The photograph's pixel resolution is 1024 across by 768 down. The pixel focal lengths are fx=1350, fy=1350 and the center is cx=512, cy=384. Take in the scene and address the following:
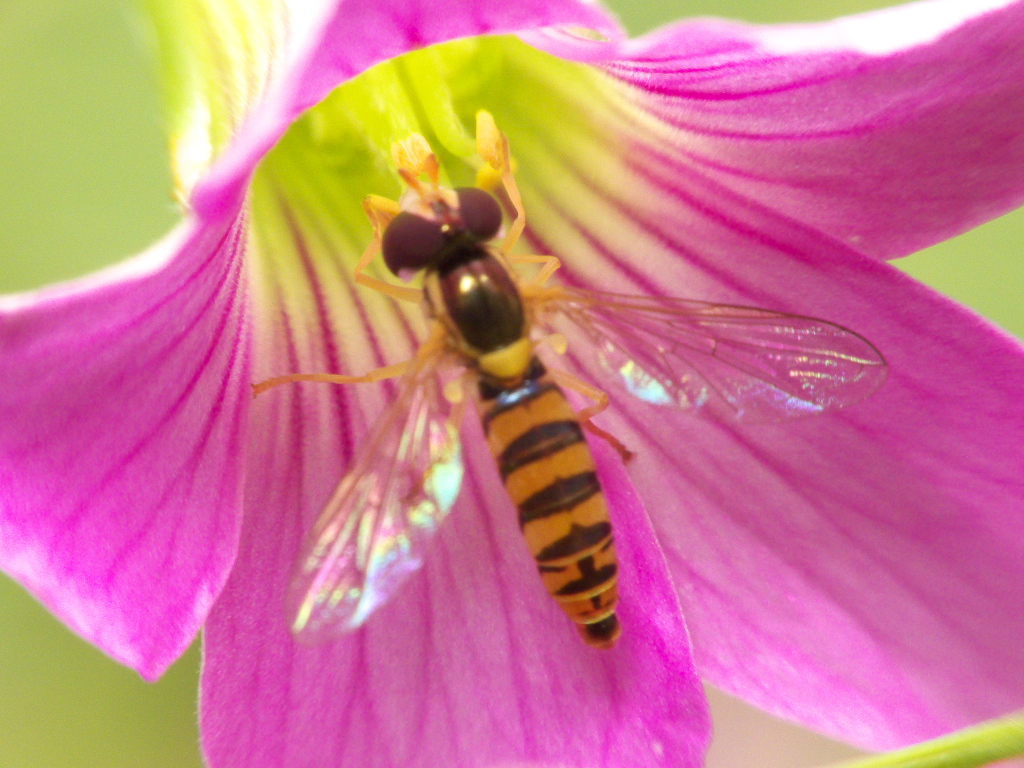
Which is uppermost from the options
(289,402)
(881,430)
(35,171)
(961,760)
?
(35,171)

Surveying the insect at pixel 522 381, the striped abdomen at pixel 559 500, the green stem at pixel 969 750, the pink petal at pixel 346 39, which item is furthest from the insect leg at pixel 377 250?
the green stem at pixel 969 750

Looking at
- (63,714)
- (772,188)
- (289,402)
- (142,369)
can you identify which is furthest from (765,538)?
(63,714)

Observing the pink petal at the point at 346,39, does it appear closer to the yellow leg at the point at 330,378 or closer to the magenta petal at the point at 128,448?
the magenta petal at the point at 128,448

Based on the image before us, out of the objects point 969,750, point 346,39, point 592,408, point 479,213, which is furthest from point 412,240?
point 969,750

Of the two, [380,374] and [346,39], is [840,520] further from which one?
[346,39]

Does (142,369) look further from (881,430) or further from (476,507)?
(881,430)
